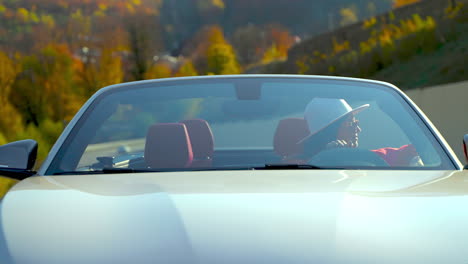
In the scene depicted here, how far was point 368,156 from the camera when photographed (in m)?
3.63

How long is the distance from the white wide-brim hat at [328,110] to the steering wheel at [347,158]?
477 millimetres

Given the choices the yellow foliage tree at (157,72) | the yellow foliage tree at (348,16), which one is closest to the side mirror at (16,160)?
the yellow foliage tree at (157,72)

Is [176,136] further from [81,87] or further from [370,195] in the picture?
[81,87]

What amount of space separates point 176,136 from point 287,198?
121 centimetres

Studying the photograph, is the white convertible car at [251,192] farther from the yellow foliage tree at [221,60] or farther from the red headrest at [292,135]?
the yellow foliage tree at [221,60]

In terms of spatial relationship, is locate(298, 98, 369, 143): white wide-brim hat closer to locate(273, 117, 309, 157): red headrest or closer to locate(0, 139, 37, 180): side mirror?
locate(273, 117, 309, 157): red headrest

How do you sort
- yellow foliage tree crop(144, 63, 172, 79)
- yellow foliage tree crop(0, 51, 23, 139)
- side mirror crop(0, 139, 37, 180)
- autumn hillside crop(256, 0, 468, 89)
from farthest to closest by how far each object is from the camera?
yellow foliage tree crop(144, 63, 172, 79) → yellow foliage tree crop(0, 51, 23, 139) → autumn hillside crop(256, 0, 468, 89) → side mirror crop(0, 139, 37, 180)

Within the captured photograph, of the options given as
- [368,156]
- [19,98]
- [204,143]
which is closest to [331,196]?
[368,156]

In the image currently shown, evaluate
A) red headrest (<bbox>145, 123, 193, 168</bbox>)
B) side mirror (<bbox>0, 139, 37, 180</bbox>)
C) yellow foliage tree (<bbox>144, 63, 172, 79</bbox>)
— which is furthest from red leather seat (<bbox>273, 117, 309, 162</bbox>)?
yellow foliage tree (<bbox>144, 63, 172, 79</bbox>)

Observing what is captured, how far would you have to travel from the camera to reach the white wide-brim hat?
4.18 metres

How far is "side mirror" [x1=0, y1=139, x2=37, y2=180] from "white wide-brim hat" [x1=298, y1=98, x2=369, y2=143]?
149cm

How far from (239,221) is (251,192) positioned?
0.32m

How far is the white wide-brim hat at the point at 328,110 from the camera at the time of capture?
13.7 feet

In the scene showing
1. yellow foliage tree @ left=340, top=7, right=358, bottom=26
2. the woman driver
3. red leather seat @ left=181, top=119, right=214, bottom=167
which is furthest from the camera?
yellow foliage tree @ left=340, top=7, right=358, bottom=26
